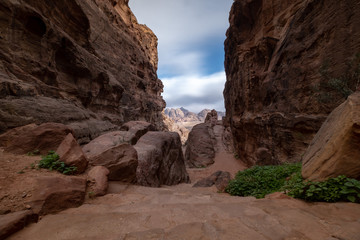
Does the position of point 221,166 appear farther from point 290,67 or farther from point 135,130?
point 135,130

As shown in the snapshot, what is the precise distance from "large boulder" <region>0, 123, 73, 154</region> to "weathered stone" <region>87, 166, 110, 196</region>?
1.53 metres

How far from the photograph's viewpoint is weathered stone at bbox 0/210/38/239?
1678mm

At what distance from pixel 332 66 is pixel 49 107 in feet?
48.2

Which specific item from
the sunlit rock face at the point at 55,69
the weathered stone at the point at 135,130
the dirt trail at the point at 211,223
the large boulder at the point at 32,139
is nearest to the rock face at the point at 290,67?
the dirt trail at the point at 211,223

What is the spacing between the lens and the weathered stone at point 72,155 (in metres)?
3.72

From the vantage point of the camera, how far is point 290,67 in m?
11.2

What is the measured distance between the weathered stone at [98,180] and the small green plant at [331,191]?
4.38m

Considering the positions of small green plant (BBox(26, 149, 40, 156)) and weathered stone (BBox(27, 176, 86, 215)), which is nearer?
weathered stone (BBox(27, 176, 86, 215))

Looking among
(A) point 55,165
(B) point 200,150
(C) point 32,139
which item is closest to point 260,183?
(A) point 55,165

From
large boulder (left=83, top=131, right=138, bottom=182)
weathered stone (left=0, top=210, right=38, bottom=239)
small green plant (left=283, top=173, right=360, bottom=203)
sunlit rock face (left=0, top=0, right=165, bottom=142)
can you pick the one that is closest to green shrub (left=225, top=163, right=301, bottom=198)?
small green plant (left=283, top=173, right=360, bottom=203)

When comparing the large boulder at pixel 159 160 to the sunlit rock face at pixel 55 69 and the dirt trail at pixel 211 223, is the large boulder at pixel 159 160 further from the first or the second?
the dirt trail at pixel 211 223

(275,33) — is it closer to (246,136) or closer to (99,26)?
(246,136)

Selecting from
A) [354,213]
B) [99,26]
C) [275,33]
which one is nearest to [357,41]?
[275,33]

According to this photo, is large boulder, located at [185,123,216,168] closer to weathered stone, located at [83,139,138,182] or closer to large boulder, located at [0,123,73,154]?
weathered stone, located at [83,139,138,182]
